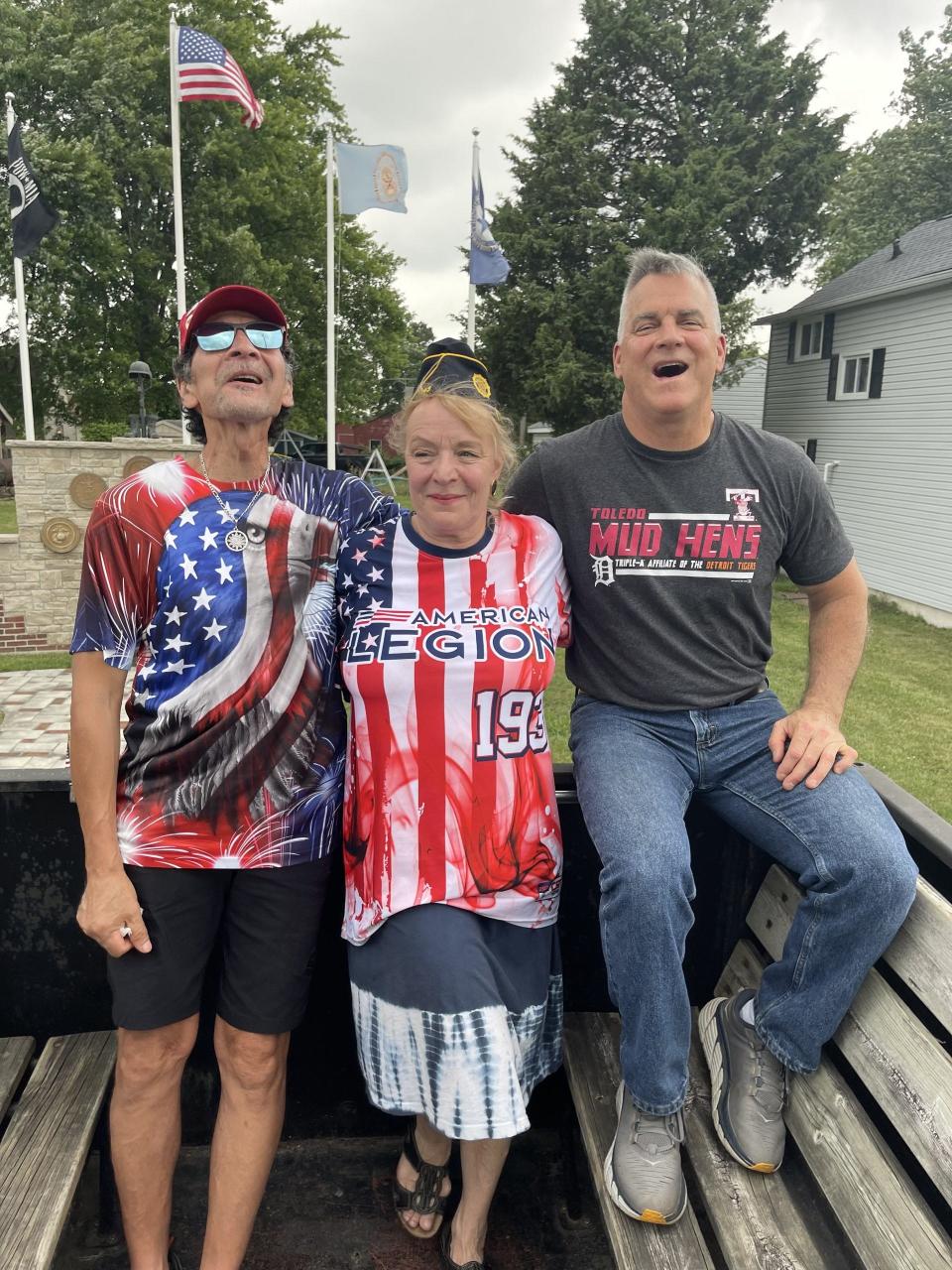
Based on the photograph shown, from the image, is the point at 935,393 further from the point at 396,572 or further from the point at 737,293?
the point at 396,572

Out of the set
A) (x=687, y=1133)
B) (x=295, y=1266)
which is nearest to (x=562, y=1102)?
(x=687, y=1133)

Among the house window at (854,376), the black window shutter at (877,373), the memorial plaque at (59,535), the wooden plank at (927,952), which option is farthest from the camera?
the house window at (854,376)

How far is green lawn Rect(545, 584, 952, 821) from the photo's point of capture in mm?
7160

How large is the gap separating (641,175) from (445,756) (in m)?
22.3

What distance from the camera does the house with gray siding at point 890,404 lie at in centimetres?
1480

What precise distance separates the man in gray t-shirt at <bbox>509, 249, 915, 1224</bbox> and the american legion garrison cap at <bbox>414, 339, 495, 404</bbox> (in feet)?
1.05

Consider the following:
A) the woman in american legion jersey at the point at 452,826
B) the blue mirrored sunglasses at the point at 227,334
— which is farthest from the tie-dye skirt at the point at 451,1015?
the blue mirrored sunglasses at the point at 227,334

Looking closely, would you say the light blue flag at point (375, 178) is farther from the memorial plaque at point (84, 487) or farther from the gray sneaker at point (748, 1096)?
the gray sneaker at point (748, 1096)

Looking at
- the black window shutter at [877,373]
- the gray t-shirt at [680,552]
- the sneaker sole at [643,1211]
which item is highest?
the black window shutter at [877,373]

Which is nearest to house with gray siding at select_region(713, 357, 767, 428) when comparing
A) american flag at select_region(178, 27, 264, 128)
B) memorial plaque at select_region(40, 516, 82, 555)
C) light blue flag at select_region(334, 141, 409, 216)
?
light blue flag at select_region(334, 141, 409, 216)

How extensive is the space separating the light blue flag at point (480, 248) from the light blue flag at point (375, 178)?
1543 millimetres

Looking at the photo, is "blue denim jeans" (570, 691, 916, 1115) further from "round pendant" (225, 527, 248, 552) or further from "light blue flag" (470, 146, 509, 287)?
"light blue flag" (470, 146, 509, 287)

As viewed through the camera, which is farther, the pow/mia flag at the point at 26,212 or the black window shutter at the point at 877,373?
the black window shutter at the point at 877,373

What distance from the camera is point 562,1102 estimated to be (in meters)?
2.38
